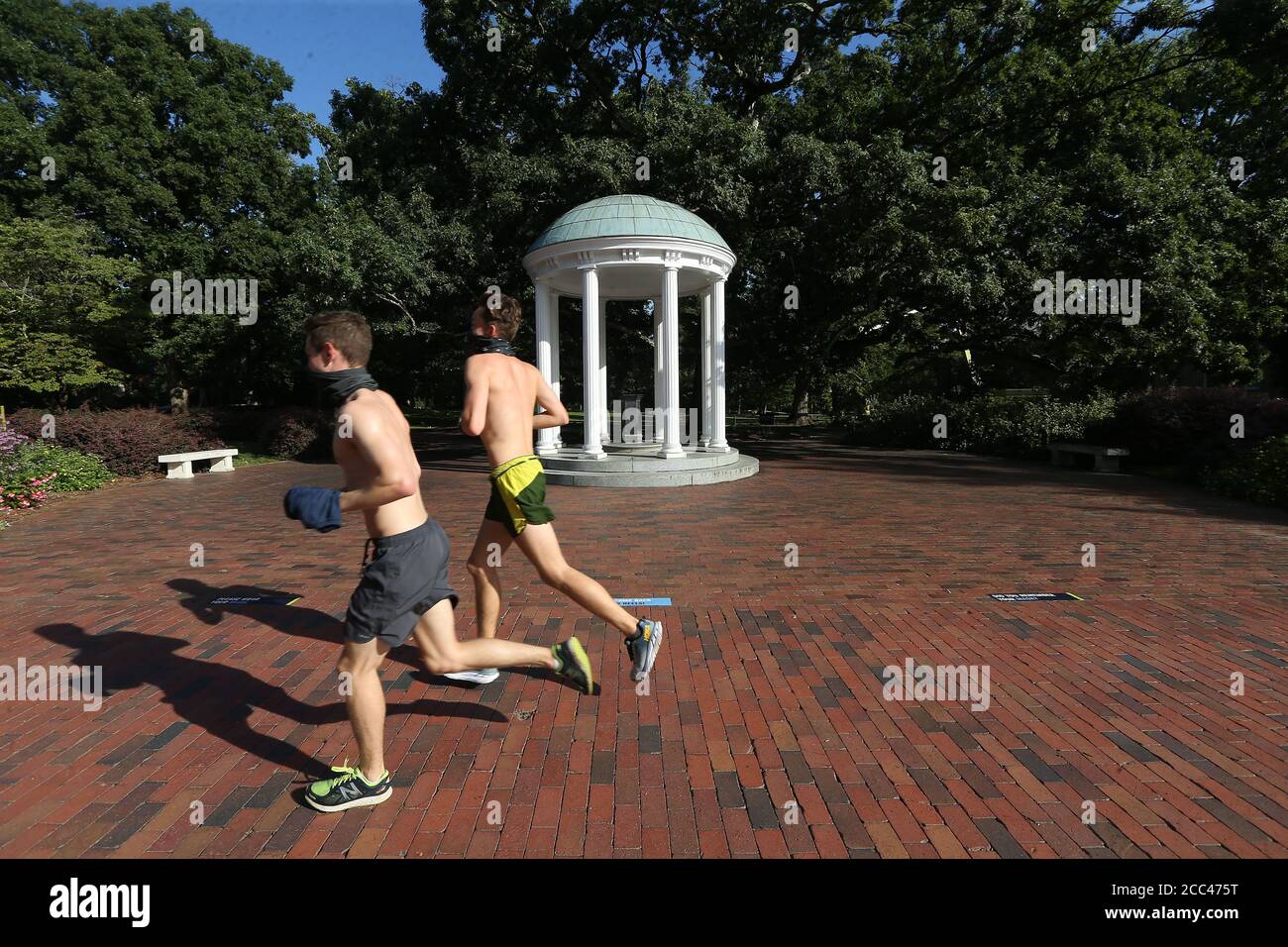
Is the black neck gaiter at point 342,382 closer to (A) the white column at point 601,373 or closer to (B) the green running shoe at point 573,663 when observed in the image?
(B) the green running shoe at point 573,663

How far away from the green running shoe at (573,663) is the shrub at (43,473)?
34.8ft

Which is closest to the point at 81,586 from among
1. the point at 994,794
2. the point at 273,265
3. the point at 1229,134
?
the point at 994,794

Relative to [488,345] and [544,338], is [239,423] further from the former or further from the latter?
[488,345]

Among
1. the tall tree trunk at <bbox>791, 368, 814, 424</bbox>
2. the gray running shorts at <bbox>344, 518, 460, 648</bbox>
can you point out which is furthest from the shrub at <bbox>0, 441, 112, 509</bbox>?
the tall tree trunk at <bbox>791, 368, 814, 424</bbox>

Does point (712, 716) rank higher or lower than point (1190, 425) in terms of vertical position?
lower

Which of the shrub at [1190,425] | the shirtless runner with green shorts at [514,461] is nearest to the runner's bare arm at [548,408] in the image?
the shirtless runner with green shorts at [514,461]

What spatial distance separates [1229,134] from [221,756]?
101ft

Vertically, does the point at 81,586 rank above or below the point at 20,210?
below

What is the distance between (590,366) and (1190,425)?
11.3m

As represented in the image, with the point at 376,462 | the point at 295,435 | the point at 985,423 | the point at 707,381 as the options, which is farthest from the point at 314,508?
the point at 985,423

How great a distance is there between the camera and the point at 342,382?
2.55 m

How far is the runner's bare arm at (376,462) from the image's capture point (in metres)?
2.44

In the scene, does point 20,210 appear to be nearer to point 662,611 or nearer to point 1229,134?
point 662,611

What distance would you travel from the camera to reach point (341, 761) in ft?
9.66
